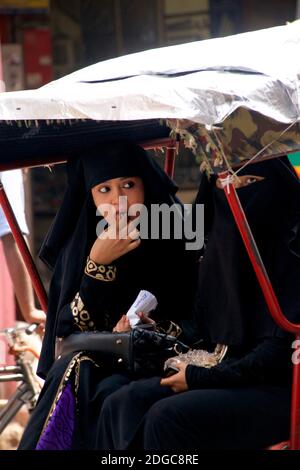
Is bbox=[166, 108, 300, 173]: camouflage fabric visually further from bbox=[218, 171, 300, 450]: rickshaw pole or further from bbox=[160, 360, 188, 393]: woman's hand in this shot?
bbox=[160, 360, 188, 393]: woman's hand

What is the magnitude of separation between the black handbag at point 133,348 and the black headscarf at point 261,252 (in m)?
0.18

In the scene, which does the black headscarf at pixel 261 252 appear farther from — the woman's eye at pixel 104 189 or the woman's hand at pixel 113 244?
A: the woman's eye at pixel 104 189

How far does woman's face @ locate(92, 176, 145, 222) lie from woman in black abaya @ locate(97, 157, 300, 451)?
14.4 inches

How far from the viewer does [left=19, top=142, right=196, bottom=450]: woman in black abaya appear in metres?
3.79

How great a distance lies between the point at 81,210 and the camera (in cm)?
418


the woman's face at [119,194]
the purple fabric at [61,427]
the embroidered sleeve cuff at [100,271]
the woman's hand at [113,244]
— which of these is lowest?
the purple fabric at [61,427]

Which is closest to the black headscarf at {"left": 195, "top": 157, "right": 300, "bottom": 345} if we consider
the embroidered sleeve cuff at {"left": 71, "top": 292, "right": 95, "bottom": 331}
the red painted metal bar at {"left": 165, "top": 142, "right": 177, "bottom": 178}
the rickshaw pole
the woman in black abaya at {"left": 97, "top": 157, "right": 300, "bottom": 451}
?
the woman in black abaya at {"left": 97, "top": 157, "right": 300, "bottom": 451}

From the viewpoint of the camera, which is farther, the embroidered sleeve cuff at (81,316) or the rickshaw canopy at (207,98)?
the embroidered sleeve cuff at (81,316)

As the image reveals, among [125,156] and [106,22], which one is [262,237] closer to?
[125,156]

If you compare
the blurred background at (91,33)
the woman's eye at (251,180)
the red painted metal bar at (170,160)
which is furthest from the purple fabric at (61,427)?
the blurred background at (91,33)

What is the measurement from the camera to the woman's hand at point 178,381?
3.60 metres

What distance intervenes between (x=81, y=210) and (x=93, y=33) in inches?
182

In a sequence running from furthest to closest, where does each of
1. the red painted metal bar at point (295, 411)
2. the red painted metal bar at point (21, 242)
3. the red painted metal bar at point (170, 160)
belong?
the red painted metal bar at point (170, 160)
the red painted metal bar at point (21, 242)
the red painted metal bar at point (295, 411)
